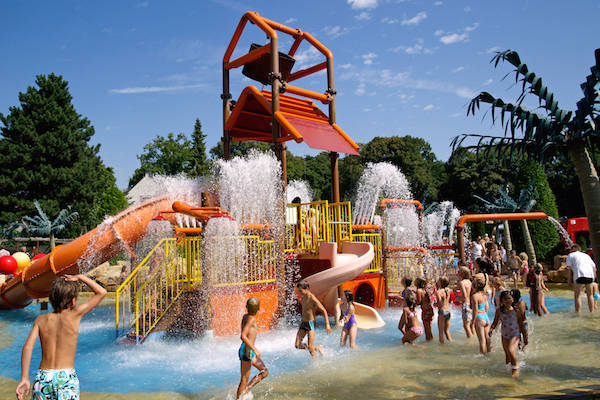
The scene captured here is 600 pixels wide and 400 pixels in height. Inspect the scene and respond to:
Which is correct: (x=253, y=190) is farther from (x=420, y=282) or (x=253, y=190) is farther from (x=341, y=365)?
→ (x=341, y=365)

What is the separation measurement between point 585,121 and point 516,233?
64.5 ft

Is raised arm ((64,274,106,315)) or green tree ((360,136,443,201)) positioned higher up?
green tree ((360,136,443,201))

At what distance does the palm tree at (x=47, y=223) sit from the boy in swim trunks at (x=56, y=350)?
24.5m

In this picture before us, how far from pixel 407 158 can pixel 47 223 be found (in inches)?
1273

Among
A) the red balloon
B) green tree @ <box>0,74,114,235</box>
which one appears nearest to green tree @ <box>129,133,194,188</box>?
green tree @ <box>0,74,114,235</box>

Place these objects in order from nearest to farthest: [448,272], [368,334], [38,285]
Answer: [368,334] < [38,285] < [448,272]

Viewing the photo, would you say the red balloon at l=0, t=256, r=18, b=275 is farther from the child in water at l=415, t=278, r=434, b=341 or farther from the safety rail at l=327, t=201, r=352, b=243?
the child in water at l=415, t=278, r=434, b=341

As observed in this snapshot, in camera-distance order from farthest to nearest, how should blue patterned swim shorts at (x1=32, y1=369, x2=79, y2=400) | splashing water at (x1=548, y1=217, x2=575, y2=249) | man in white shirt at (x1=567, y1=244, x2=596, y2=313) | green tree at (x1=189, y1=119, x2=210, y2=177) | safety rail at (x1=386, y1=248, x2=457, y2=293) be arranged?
green tree at (x1=189, y1=119, x2=210, y2=177) → splashing water at (x1=548, y1=217, x2=575, y2=249) → safety rail at (x1=386, y1=248, x2=457, y2=293) → man in white shirt at (x1=567, y1=244, x2=596, y2=313) → blue patterned swim shorts at (x1=32, y1=369, x2=79, y2=400)

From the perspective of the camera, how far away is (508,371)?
6.50 metres

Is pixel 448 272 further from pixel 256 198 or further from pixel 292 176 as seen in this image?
pixel 292 176

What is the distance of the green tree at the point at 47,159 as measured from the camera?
30031 mm

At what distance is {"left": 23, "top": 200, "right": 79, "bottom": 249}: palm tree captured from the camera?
26.5 metres

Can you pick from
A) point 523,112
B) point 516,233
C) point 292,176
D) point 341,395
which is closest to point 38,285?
point 341,395

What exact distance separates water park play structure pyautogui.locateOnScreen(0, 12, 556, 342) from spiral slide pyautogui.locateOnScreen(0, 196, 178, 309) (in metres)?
0.03
